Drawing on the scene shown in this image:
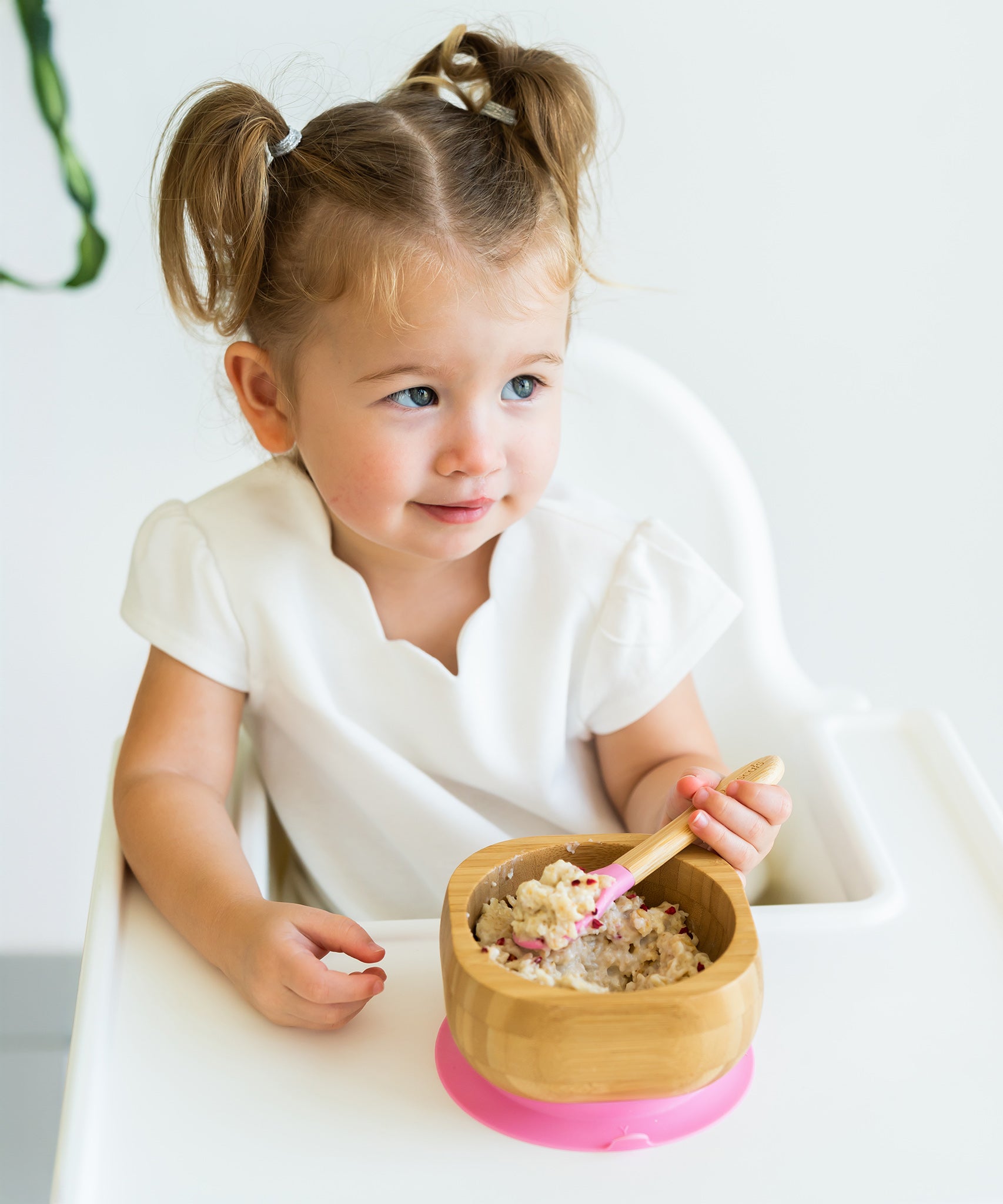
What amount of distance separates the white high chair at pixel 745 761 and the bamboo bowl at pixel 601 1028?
0.22 ft

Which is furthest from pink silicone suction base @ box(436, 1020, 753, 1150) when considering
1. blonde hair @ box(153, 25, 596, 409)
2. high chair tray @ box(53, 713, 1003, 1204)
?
blonde hair @ box(153, 25, 596, 409)

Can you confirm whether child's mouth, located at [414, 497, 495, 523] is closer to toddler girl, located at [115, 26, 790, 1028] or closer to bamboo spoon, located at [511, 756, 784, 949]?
toddler girl, located at [115, 26, 790, 1028]

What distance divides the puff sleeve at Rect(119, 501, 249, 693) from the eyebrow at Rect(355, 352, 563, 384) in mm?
216

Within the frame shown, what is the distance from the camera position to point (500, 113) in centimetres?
82

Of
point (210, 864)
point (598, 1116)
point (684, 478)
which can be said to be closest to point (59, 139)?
point (684, 478)

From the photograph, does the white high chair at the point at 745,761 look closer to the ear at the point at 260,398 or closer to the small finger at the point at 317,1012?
the small finger at the point at 317,1012

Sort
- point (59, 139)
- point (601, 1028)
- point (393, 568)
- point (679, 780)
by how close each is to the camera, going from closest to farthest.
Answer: point (601, 1028) → point (679, 780) → point (393, 568) → point (59, 139)

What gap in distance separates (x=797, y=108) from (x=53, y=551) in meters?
0.96

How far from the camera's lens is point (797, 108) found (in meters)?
1.35

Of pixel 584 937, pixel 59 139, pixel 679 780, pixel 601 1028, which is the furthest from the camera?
pixel 59 139

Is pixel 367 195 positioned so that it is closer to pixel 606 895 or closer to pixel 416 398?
pixel 416 398

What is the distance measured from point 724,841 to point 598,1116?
146 millimetres

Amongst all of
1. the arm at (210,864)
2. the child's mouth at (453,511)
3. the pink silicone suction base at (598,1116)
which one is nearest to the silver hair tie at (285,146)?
the child's mouth at (453,511)

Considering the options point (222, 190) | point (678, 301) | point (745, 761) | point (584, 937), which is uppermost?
point (222, 190)
